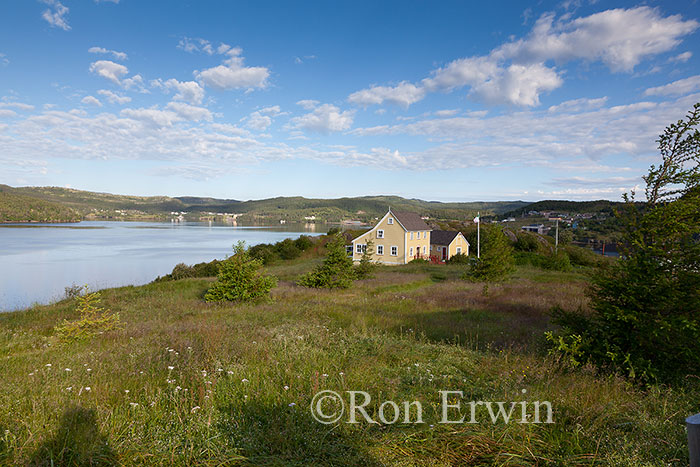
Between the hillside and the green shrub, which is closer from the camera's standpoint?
the green shrub

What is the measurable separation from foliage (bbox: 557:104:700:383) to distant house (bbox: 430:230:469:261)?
45.4 meters

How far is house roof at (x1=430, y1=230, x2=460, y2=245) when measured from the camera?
5225 centimetres

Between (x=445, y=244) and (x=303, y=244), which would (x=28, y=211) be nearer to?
(x=303, y=244)

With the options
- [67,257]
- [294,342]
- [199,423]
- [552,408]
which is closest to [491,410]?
[552,408]

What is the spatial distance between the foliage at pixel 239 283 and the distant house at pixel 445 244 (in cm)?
3944

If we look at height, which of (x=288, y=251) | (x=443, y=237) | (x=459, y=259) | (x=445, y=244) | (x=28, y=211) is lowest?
(x=288, y=251)

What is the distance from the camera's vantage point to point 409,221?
47406 millimetres

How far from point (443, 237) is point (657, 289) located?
159 feet

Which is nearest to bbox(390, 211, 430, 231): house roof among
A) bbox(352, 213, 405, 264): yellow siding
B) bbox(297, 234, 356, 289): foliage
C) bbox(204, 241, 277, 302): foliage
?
bbox(352, 213, 405, 264): yellow siding

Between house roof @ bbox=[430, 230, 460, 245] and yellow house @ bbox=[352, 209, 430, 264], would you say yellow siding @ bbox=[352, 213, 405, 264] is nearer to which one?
yellow house @ bbox=[352, 209, 430, 264]

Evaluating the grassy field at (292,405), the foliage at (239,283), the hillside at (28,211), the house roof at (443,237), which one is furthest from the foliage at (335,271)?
the hillside at (28,211)

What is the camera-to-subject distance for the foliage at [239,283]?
15242 mm

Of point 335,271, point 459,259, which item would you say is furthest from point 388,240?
point 335,271

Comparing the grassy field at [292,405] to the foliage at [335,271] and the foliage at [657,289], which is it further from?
the foliage at [335,271]
